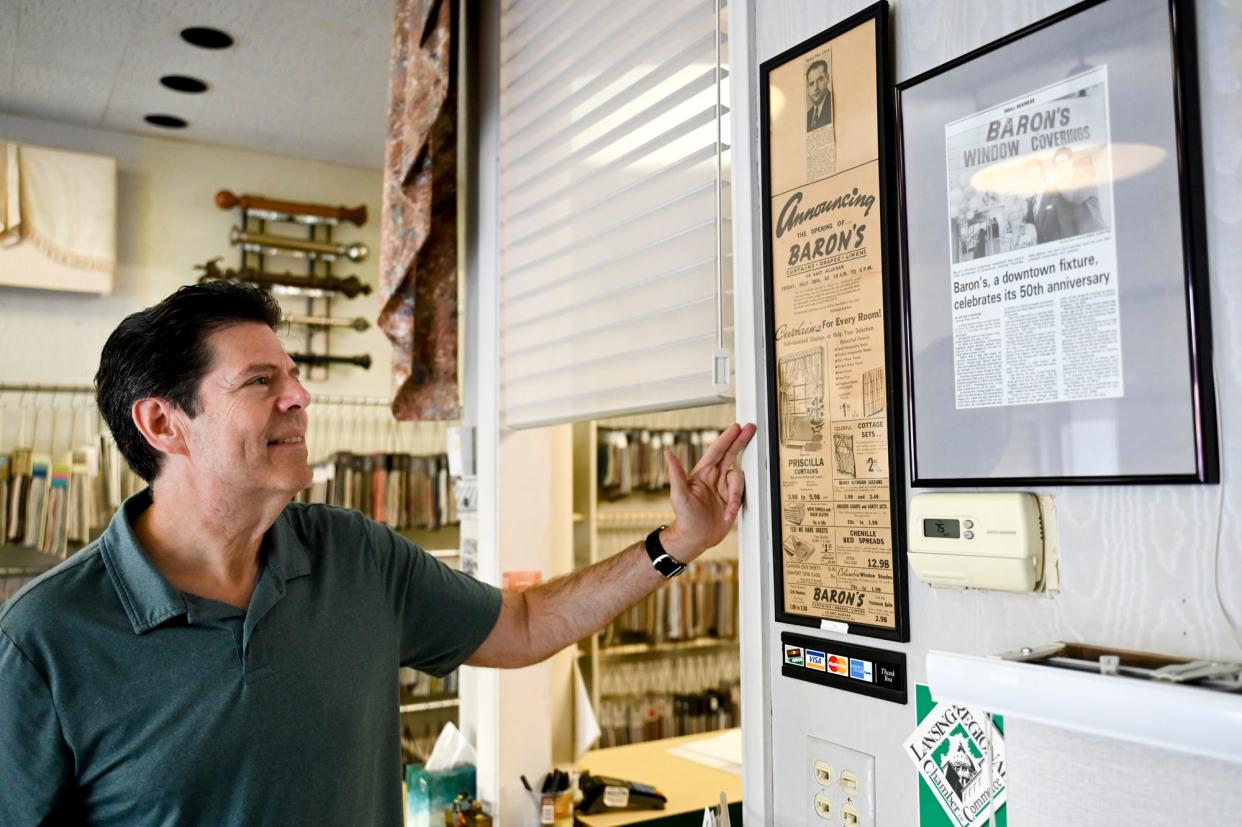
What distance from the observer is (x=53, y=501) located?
13.5 feet

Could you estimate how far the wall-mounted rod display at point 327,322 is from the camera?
488cm

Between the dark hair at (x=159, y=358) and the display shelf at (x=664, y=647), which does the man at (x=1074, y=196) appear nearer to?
the dark hair at (x=159, y=358)

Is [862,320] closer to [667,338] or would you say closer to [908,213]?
[908,213]

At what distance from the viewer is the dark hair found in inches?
62.7

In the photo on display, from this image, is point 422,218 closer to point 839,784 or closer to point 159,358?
point 159,358

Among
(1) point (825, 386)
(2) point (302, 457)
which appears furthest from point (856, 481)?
(2) point (302, 457)

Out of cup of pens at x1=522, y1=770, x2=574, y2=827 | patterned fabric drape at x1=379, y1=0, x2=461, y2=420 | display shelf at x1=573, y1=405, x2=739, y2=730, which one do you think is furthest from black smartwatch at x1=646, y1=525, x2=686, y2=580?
display shelf at x1=573, y1=405, x2=739, y2=730

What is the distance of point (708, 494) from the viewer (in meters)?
1.58

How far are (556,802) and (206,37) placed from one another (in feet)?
9.69

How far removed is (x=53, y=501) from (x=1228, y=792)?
14.4 feet

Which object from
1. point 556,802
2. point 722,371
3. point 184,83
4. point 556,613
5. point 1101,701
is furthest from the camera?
point 184,83

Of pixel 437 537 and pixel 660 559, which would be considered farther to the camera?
pixel 437 537

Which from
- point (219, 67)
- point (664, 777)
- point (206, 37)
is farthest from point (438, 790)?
point (219, 67)

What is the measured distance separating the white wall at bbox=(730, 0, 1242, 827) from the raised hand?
0.28 m
